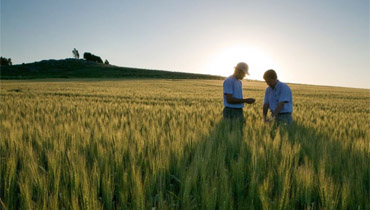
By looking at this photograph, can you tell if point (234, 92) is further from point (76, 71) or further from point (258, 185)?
point (76, 71)

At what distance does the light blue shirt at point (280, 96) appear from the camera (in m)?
4.62

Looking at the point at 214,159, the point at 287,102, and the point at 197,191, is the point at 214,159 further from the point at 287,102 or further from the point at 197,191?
the point at 287,102

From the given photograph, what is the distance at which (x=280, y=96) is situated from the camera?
4641mm

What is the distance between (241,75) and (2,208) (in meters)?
4.29

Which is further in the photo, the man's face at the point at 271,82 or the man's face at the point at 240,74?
the man's face at the point at 240,74

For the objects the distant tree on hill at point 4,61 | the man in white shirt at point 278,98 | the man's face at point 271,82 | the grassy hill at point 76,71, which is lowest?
the man in white shirt at point 278,98

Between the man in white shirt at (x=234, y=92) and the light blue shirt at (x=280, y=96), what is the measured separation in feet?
1.97

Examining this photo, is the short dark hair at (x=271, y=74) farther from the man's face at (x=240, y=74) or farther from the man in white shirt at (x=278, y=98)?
the man's face at (x=240, y=74)

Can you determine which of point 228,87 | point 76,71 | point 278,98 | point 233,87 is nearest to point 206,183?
point 228,87

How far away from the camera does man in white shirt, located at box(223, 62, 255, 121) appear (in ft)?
15.5

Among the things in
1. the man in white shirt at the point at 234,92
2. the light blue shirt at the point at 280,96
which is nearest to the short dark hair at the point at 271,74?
the light blue shirt at the point at 280,96

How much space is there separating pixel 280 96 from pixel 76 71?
246 ft

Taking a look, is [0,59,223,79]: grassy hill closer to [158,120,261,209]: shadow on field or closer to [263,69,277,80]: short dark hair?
[263,69,277,80]: short dark hair

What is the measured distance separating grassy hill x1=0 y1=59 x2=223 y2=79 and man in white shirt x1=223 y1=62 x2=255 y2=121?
189 ft
